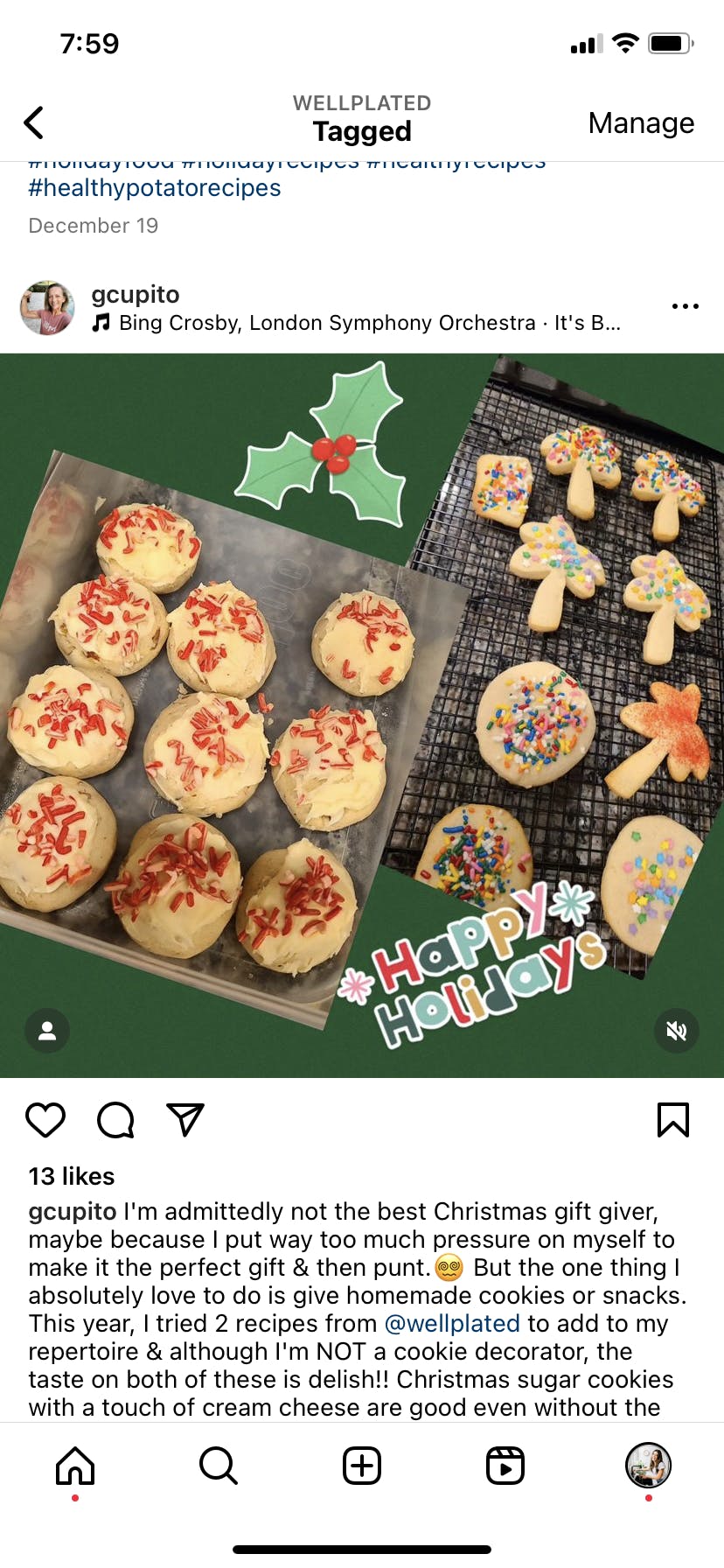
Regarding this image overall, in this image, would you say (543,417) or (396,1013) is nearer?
(396,1013)

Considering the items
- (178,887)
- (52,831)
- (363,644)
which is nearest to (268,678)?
(363,644)
